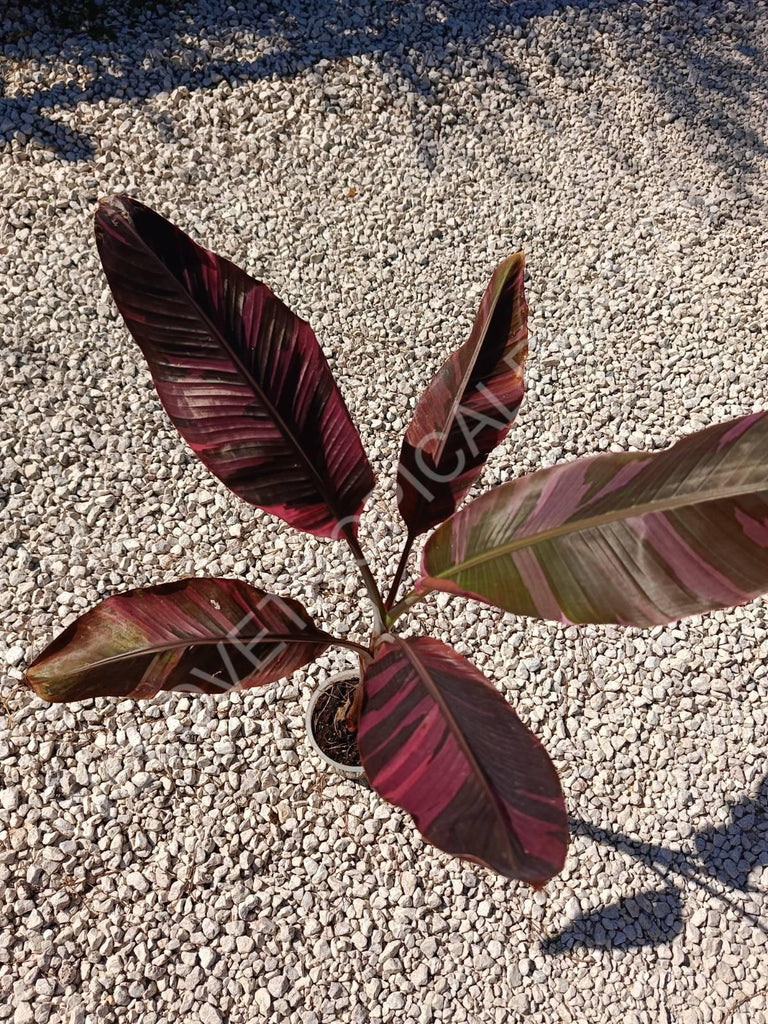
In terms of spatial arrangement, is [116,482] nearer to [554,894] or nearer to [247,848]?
[247,848]

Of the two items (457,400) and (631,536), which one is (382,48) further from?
(631,536)

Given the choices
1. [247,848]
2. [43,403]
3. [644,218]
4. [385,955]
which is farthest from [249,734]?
[644,218]

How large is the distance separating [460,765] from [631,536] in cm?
37

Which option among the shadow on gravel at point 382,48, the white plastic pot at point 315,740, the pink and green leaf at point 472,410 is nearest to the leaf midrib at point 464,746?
the pink and green leaf at point 472,410

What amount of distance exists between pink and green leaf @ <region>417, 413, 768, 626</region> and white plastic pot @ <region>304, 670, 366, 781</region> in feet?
2.00

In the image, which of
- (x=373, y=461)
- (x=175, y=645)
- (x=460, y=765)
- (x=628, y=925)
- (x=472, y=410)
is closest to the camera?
(x=460, y=765)

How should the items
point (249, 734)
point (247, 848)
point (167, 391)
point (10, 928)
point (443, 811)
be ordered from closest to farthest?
point (443, 811), point (167, 391), point (10, 928), point (247, 848), point (249, 734)

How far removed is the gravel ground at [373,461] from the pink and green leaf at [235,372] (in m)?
0.73

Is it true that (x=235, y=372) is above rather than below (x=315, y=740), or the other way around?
above

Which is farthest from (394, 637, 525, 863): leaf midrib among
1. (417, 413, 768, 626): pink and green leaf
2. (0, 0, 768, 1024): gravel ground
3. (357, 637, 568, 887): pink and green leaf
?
(0, 0, 768, 1024): gravel ground

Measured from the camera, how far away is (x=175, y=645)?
3.54ft

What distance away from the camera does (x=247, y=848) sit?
1.59m

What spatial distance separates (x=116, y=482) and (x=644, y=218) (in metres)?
2.08

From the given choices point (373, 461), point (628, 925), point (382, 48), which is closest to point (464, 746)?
point (628, 925)
